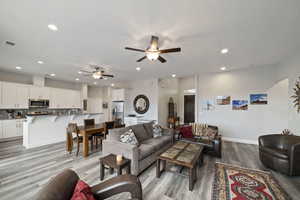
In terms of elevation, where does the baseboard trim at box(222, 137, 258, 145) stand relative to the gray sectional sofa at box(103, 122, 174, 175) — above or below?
below

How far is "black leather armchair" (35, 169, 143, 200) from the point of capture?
0.90 metres

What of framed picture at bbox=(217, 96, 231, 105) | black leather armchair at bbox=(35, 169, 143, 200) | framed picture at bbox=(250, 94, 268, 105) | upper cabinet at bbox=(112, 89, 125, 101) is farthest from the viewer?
upper cabinet at bbox=(112, 89, 125, 101)

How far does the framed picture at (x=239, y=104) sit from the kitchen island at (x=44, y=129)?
22.3ft

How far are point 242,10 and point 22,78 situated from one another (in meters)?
8.77

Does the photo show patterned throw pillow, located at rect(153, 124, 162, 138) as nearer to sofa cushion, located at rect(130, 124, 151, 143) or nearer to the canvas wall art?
sofa cushion, located at rect(130, 124, 151, 143)

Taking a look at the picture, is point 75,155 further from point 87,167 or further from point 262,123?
point 262,123

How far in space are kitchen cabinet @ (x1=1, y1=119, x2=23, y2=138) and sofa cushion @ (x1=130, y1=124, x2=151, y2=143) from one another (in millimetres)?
5580

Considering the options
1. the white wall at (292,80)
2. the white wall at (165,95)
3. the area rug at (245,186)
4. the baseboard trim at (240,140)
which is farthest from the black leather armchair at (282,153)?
the white wall at (165,95)

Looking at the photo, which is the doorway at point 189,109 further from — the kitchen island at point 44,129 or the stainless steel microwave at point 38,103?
the stainless steel microwave at point 38,103

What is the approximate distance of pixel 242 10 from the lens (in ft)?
6.13

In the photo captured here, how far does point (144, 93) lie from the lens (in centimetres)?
693

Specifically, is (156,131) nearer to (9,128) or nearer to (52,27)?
(52,27)

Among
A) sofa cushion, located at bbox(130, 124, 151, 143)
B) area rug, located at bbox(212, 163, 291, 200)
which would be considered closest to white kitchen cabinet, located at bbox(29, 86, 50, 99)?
sofa cushion, located at bbox(130, 124, 151, 143)

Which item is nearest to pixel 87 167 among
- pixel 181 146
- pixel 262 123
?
pixel 181 146
